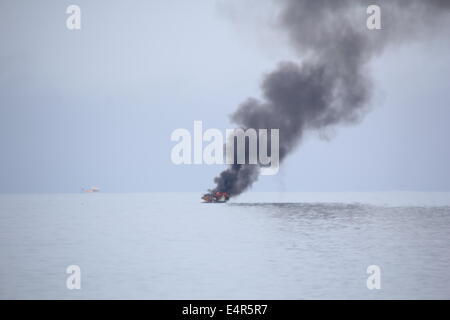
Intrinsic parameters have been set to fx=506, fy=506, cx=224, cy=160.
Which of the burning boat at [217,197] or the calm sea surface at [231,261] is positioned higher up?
the calm sea surface at [231,261]

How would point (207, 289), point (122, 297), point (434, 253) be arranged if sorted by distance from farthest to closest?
1. point (434, 253)
2. point (207, 289)
3. point (122, 297)

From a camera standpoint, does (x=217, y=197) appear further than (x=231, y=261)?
Yes

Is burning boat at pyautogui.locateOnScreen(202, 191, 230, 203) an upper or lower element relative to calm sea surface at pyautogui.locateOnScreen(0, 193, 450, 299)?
lower

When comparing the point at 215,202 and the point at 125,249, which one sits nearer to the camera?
the point at 125,249

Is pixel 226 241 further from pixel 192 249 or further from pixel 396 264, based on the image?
pixel 396 264

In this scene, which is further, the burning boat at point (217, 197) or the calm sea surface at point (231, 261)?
the burning boat at point (217, 197)

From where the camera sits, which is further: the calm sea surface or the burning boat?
the burning boat

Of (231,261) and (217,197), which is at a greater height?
(231,261)

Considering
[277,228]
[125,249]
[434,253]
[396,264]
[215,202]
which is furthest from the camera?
[215,202]

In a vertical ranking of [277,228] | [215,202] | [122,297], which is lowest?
[215,202]
